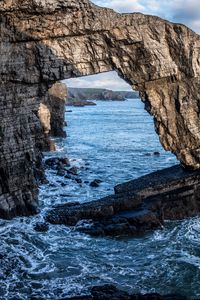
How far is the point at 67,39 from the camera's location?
26.4 meters

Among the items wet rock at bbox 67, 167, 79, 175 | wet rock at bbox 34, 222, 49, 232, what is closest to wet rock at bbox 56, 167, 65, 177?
wet rock at bbox 67, 167, 79, 175

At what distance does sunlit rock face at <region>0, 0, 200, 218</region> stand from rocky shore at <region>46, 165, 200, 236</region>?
2398 mm

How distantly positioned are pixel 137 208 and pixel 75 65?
9.42 meters

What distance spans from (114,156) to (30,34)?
26.8 metres

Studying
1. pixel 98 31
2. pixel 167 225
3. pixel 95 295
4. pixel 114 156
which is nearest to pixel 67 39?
pixel 98 31

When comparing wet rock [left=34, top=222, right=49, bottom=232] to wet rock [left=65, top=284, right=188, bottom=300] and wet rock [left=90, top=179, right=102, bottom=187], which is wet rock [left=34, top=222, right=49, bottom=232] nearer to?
wet rock [left=65, top=284, right=188, bottom=300]

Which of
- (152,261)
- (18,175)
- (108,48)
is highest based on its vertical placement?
(108,48)

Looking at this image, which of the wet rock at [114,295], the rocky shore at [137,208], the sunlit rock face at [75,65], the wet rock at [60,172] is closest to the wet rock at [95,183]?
the wet rock at [60,172]

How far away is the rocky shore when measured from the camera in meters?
24.4

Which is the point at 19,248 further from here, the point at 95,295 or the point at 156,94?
the point at 156,94

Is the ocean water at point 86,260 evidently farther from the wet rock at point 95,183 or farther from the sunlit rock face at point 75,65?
the sunlit rock face at point 75,65

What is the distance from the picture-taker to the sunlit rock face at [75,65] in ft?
80.9

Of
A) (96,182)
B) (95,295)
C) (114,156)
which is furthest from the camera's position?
(114,156)

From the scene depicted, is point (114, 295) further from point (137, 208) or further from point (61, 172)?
point (61, 172)
